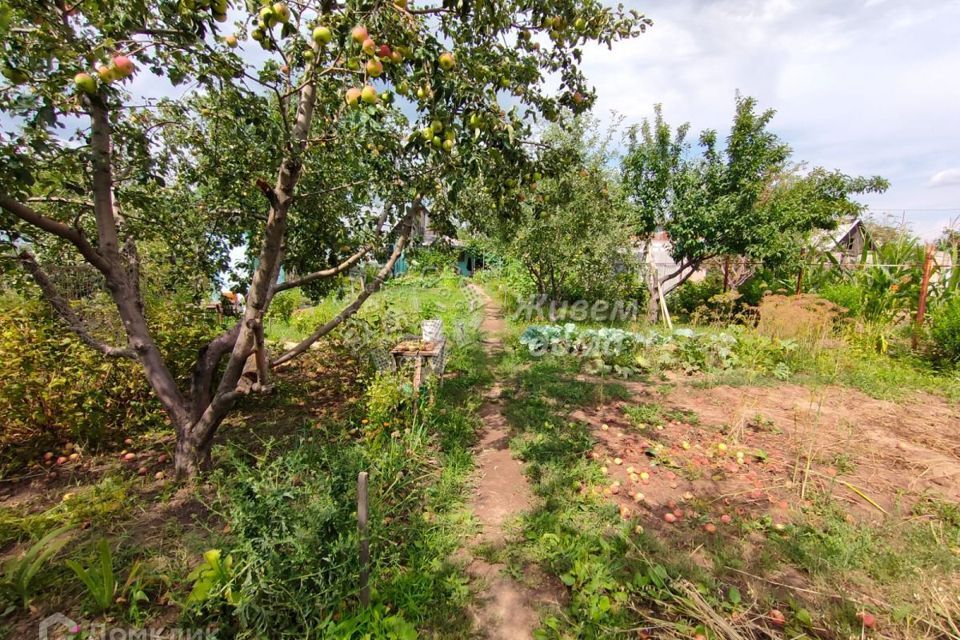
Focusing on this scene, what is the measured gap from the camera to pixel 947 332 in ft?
17.4

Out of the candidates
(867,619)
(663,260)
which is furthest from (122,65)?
(663,260)

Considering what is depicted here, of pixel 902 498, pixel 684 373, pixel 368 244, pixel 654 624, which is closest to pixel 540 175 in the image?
pixel 368 244

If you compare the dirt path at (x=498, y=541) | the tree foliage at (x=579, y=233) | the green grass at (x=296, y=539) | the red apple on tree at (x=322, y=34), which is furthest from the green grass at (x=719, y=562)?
the tree foliage at (x=579, y=233)

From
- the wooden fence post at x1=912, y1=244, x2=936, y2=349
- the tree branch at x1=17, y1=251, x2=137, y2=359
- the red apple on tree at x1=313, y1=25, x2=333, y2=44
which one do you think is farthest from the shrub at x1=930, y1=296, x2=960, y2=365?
the tree branch at x1=17, y1=251, x2=137, y2=359

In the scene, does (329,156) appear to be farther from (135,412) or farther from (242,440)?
(135,412)

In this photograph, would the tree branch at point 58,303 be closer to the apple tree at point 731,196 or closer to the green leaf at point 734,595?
the green leaf at point 734,595

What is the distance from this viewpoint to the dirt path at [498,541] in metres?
1.84

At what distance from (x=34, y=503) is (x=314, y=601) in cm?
238

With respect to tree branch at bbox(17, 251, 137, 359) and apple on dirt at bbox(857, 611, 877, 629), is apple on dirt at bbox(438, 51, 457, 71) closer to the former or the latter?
tree branch at bbox(17, 251, 137, 359)

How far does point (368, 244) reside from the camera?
9.73 feet

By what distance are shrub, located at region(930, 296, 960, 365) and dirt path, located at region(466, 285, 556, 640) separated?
6.58 meters

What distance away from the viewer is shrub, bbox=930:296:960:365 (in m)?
5.23

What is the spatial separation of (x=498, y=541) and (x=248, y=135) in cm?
373

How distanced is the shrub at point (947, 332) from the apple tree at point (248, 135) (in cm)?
658
